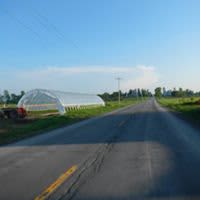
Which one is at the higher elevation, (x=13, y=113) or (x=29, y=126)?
(x=13, y=113)

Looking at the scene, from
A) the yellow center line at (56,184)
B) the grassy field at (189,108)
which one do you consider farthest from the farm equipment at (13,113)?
the yellow center line at (56,184)

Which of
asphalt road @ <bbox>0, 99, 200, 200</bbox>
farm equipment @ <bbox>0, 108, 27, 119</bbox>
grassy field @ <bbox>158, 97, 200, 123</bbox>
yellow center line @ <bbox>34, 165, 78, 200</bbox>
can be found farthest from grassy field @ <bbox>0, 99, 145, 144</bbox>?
grassy field @ <bbox>158, 97, 200, 123</bbox>

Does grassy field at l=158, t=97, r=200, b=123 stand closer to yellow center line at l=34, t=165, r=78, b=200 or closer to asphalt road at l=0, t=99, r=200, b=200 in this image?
asphalt road at l=0, t=99, r=200, b=200

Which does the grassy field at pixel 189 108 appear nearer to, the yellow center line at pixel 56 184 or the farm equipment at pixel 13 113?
the farm equipment at pixel 13 113

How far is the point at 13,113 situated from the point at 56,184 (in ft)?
107

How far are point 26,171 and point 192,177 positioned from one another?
→ 3747mm

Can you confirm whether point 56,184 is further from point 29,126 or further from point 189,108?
point 189,108

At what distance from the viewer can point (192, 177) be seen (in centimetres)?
719

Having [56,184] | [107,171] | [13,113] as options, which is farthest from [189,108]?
[56,184]

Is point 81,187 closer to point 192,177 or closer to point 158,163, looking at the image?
point 192,177

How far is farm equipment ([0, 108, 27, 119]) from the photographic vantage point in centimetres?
3703

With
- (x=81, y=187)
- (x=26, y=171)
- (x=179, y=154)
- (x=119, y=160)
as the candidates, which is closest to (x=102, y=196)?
(x=81, y=187)

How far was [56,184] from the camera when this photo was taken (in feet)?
22.1

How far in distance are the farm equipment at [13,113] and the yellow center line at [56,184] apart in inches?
1166
